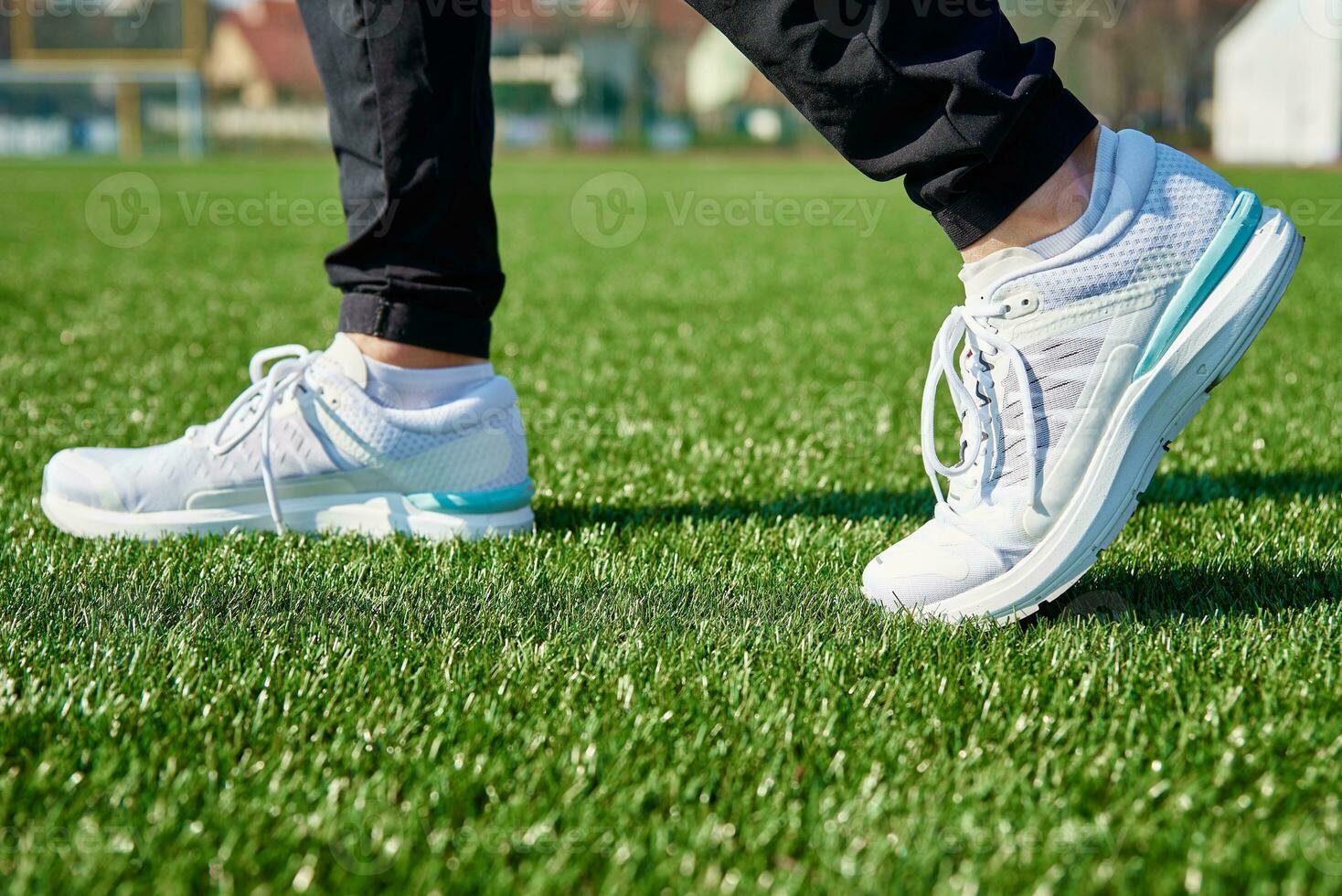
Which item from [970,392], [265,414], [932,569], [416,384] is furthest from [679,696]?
[265,414]

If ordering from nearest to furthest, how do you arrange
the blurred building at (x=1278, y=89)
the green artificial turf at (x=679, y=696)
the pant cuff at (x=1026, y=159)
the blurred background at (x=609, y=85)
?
the green artificial turf at (x=679, y=696) < the pant cuff at (x=1026, y=159) < the blurred building at (x=1278, y=89) < the blurred background at (x=609, y=85)

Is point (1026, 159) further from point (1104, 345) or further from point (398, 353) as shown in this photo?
point (398, 353)

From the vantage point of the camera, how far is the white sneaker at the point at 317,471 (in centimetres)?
156

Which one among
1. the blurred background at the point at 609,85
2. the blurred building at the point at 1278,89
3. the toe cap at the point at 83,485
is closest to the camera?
the toe cap at the point at 83,485

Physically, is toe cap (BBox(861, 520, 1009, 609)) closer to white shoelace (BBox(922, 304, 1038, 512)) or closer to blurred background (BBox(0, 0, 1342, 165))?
white shoelace (BBox(922, 304, 1038, 512))

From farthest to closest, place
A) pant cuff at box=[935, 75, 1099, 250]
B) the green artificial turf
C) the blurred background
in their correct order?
1. the blurred background
2. pant cuff at box=[935, 75, 1099, 250]
3. the green artificial turf

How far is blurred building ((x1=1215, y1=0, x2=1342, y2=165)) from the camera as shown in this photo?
2328 cm

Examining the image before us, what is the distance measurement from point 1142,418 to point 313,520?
1075 mm

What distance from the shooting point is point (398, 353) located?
157 centimetres

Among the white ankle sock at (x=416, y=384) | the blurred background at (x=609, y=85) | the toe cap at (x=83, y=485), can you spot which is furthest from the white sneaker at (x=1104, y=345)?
the blurred background at (x=609, y=85)

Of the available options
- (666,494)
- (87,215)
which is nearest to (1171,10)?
(87,215)

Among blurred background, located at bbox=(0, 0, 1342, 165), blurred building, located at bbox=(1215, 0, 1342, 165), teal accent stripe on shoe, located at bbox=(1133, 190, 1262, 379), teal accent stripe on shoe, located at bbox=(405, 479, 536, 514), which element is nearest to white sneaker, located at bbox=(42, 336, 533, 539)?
teal accent stripe on shoe, located at bbox=(405, 479, 536, 514)

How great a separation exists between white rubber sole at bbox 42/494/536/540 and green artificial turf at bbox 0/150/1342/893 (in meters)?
0.05

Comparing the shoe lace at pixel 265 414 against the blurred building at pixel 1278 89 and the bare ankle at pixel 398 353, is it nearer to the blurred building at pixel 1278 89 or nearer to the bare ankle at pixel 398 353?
the bare ankle at pixel 398 353
